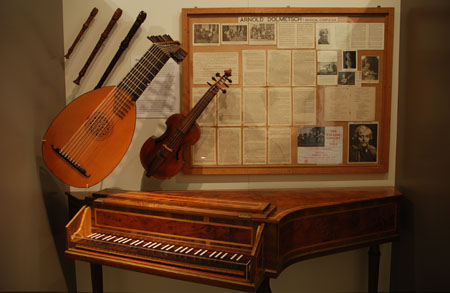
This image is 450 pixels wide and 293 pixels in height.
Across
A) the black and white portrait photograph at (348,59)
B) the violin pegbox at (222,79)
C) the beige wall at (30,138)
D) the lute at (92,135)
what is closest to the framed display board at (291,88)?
the black and white portrait photograph at (348,59)

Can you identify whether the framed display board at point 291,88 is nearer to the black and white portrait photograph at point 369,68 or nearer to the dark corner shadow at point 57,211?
the black and white portrait photograph at point 369,68

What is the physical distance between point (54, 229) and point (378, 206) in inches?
72.5

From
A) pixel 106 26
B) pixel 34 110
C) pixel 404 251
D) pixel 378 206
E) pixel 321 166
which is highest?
pixel 106 26

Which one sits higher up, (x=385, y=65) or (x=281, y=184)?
(x=385, y=65)

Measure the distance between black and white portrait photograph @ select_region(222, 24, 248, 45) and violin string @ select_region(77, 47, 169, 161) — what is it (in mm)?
468

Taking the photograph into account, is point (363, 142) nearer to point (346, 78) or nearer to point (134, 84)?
point (346, 78)

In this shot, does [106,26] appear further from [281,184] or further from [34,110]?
[281,184]

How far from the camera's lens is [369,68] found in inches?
83.4

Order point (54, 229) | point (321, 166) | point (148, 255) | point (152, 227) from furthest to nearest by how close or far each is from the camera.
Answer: point (321, 166)
point (54, 229)
point (152, 227)
point (148, 255)

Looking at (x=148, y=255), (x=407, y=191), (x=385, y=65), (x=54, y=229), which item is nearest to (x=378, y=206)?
(x=407, y=191)

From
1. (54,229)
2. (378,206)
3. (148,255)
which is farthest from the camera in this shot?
(54,229)

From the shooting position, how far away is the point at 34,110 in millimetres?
1845

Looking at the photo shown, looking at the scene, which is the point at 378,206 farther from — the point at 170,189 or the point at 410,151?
the point at 170,189

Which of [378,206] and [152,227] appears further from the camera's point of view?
[378,206]
